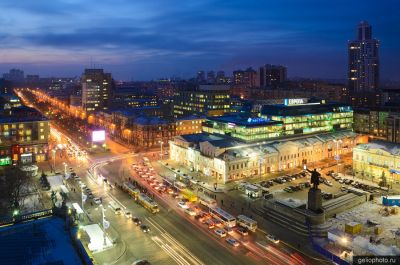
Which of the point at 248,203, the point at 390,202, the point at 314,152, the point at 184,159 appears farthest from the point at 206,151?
the point at 390,202

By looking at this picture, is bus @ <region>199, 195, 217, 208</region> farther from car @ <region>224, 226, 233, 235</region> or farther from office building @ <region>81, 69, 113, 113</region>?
office building @ <region>81, 69, 113, 113</region>

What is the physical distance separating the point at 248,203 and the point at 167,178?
21244 mm

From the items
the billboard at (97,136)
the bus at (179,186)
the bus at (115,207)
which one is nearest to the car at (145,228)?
the bus at (115,207)

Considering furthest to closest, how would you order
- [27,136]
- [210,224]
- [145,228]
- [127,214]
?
[27,136] → [127,214] → [210,224] → [145,228]

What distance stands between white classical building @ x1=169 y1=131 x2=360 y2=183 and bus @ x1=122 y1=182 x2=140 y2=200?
1829 centimetres

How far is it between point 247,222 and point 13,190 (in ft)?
125

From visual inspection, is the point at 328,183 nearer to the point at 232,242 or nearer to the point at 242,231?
the point at 242,231

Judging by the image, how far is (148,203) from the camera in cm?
5734

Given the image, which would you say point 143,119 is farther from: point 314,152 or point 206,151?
point 314,152

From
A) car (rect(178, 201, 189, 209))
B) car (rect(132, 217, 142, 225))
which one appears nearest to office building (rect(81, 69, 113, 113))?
car (rect(178, 201, 189, 209))

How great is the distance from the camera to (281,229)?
2000 inches

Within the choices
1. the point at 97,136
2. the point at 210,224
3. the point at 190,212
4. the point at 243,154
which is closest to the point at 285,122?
the point at 243,154

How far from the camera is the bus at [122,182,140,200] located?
62.5m

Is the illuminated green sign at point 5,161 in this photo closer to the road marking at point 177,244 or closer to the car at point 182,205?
the car at point 182,205
